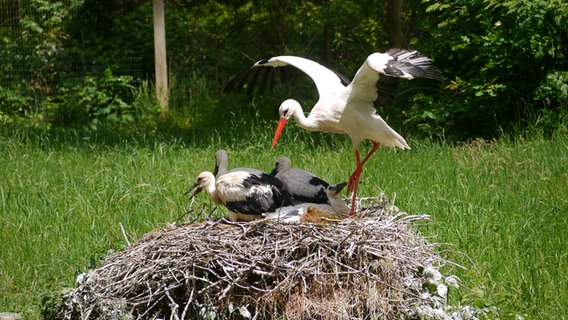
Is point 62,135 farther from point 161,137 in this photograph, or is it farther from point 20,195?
point 20,195

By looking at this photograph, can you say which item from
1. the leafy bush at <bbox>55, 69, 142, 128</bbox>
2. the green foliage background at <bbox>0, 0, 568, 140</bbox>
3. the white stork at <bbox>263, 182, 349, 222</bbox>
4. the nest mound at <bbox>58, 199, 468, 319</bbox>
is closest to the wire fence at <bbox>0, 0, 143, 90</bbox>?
the green foliage background at <bbox>0, 0, 568, 140</bbox>

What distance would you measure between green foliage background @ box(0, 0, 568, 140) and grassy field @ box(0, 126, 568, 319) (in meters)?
1.11

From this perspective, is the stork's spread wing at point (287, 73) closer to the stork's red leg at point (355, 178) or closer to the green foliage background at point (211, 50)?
the stork's red leg at point (355, 178)

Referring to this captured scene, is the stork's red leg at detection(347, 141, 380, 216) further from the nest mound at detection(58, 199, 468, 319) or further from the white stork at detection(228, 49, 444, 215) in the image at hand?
the nest mound at detection(58, 199, 468, 319)

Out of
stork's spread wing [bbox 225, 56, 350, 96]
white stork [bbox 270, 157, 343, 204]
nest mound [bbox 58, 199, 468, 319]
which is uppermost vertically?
stork's spread wing [bbox 225, 56, 350, 96]

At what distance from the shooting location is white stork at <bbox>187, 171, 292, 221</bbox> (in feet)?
21.7

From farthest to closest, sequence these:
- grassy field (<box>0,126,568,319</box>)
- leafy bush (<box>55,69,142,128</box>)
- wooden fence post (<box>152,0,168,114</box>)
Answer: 1. leafy bush (<box>55,69,142,128</box>)
2. wooden fence post (<box>152,0,168,114</box>)
3. grassy field (<box>0,126,568,319</box>)

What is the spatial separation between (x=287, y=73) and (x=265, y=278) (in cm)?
303

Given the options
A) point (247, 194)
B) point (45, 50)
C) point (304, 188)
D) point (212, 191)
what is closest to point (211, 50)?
point (45, 50)

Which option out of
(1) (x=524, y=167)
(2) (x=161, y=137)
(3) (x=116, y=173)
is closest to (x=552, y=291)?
(1) (x=524, y=167)

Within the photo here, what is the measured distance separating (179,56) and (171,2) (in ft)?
4.81

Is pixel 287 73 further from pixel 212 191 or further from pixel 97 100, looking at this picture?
pixel 97 100

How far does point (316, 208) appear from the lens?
6.60m

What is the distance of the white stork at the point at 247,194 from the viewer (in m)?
6.62
